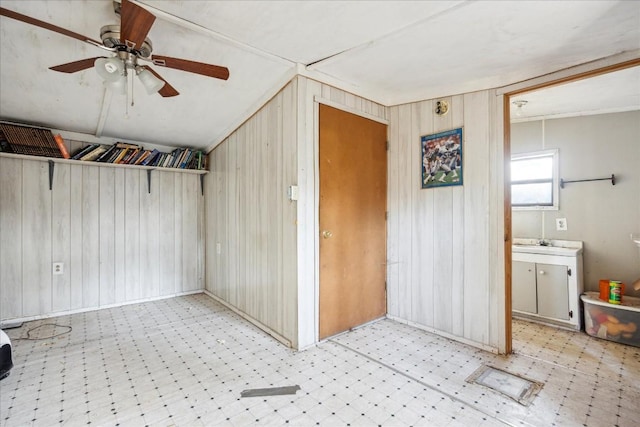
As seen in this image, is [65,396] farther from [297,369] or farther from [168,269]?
[168,269]

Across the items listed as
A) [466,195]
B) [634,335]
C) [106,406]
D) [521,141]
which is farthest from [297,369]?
[521,141]

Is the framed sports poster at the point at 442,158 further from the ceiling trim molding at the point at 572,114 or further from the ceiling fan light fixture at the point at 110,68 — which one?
the ceiling fan light fixture at the point at 110,68

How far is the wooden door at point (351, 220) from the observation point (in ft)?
8.43

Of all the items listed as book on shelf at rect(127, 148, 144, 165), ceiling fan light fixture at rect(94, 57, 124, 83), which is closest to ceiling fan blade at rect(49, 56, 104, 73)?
ceiling fan light fixture at rect(94, 57, 124, 83)

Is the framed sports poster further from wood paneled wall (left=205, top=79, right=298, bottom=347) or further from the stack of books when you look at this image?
the stack of books

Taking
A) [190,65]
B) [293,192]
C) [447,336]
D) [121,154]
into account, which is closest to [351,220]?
[293,192]

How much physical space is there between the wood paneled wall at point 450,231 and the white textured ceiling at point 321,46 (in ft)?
0.83

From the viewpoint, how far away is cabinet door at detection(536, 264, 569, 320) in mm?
2803

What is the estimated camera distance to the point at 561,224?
3.20 m

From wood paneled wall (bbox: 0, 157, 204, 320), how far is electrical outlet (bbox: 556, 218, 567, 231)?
4.59 m

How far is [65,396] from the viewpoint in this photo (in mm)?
1784

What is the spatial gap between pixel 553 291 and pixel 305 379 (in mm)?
2609

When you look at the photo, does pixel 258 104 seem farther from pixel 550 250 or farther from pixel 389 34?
pixel 550 250

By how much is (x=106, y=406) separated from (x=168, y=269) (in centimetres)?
255
